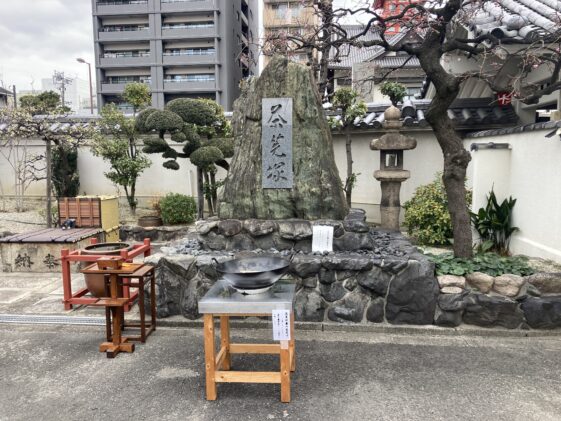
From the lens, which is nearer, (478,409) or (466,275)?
(478,409)

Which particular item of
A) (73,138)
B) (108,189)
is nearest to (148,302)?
(73,138)

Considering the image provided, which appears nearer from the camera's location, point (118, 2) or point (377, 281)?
point (377, 281)

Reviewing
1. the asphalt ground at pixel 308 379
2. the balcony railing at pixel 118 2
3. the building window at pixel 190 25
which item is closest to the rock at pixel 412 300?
the asphalt ground at pixel 308 379

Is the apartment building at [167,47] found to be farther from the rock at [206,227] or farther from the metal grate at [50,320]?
the metal grate at [50,320]

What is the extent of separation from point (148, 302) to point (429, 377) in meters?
3.77

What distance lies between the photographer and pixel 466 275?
17.5ft

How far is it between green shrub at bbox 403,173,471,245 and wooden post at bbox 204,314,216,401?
6259mm

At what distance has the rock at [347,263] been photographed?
17.6 feet

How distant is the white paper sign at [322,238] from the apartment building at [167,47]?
→ 32.7 metres

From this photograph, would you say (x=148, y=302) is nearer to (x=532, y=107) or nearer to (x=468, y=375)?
(x=468, y=375)

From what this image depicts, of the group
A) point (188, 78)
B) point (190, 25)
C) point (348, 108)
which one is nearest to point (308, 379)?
point (348, 108)

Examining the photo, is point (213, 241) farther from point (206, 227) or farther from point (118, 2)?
point (118, 2)

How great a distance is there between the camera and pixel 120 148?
11141mm

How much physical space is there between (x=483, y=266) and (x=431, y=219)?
341 centimetres
